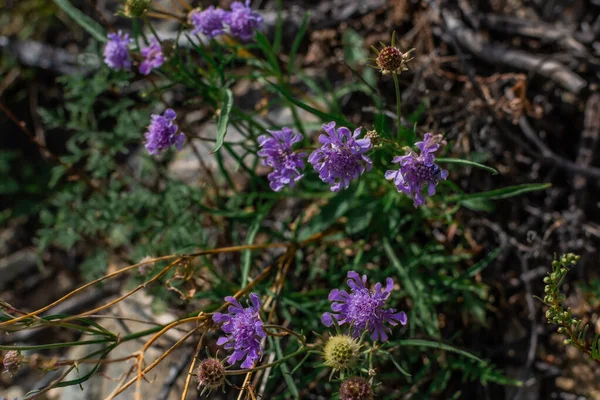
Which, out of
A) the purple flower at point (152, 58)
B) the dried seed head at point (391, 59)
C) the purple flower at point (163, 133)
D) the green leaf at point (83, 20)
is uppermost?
the green leaf at point (83, 20)

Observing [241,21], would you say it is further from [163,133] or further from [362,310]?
[362,310]

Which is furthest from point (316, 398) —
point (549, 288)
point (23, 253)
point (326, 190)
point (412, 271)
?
point (23, 253)

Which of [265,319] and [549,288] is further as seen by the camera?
[265,319]

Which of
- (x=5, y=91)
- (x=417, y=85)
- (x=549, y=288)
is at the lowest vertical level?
(x=549, y=288)

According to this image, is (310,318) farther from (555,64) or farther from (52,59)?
(52,59)

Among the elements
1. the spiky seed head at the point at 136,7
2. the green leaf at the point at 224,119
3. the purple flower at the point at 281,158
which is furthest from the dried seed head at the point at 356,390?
the spiky seed head at the point at 136,7

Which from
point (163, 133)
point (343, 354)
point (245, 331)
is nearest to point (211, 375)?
point (245, 331)

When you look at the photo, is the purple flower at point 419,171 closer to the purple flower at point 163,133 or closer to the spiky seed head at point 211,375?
the spiky seed head at point 211,375
